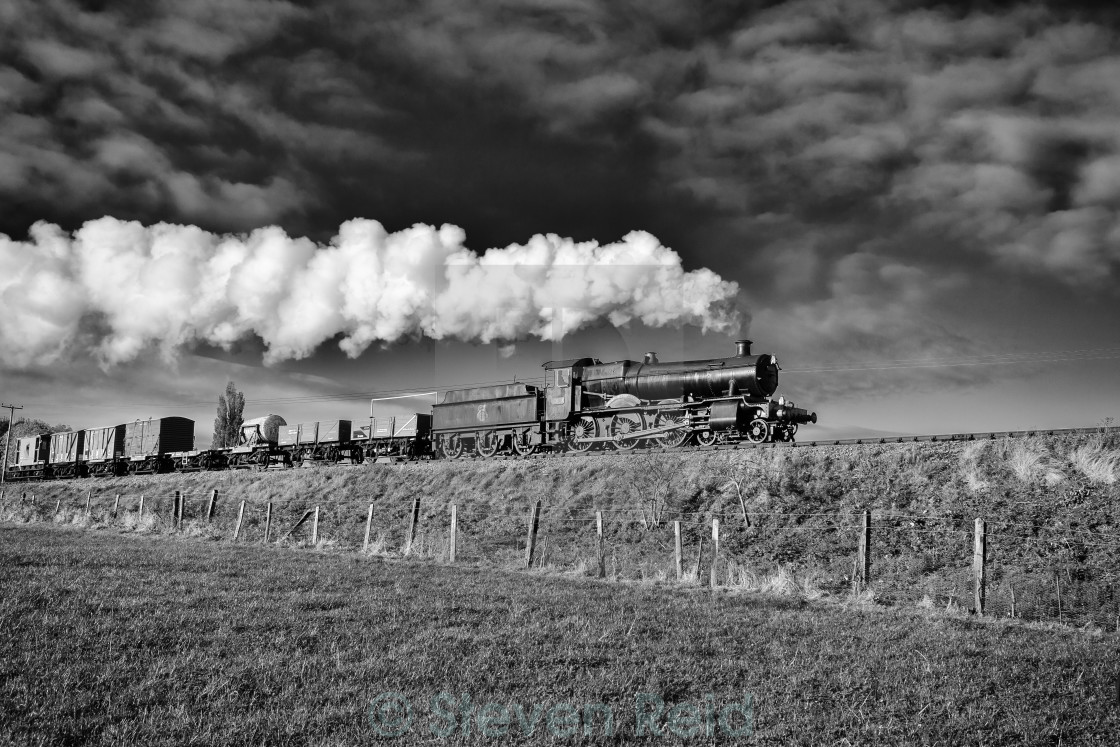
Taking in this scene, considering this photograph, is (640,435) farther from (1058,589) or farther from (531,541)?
(1058,589)

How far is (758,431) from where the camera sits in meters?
22.4

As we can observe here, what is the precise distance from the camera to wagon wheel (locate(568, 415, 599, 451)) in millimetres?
26406

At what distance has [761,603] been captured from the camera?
11312 mm

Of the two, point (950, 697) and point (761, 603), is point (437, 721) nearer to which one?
point (950, 697)

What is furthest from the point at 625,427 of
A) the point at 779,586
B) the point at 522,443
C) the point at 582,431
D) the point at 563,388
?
the point at 779,586

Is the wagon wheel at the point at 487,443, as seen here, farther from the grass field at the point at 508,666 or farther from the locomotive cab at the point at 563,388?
the grass field at the point at 508,666

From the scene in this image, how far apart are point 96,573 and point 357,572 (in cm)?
437

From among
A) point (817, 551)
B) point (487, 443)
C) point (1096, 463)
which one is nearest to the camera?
point (1096, 463)

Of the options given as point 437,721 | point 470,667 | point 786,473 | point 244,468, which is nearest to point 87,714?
A: point 437,721

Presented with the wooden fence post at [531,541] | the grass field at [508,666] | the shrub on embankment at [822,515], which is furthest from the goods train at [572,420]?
the grass field at [508,666]

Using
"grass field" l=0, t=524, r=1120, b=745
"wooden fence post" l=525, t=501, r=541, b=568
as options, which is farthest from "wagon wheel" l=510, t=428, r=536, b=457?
"grass field" l=0, t=524, r=1120, b=745

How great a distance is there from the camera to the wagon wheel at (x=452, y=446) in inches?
1247

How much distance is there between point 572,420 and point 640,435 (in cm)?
334

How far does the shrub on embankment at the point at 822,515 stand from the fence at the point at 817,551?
48 millimetres
